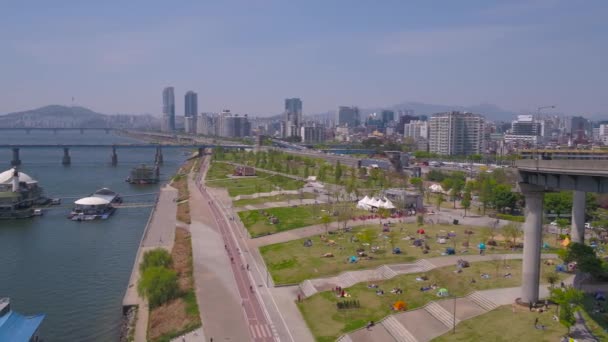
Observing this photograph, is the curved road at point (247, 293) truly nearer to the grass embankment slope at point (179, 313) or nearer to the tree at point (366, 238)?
the grass embankment slope at point (179, 313)

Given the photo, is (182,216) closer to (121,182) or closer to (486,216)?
(486,216)

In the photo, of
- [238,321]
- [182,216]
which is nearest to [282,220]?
[182,216]

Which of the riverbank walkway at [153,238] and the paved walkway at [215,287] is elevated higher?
the paved walkway at [215,287]

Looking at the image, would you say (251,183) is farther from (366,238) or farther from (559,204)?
(366,238)

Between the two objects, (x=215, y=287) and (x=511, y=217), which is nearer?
(x=215, y=287)

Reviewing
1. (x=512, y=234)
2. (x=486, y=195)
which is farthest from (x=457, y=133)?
(x=512, y=234)

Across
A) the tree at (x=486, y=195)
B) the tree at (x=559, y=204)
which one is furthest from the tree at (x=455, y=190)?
the tree at (x=559, y=204)
